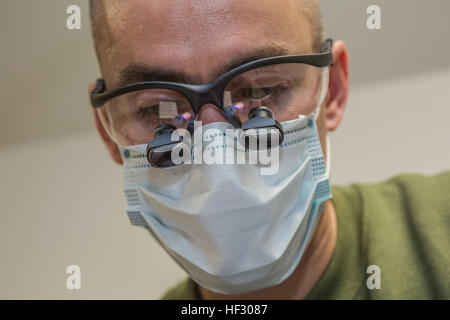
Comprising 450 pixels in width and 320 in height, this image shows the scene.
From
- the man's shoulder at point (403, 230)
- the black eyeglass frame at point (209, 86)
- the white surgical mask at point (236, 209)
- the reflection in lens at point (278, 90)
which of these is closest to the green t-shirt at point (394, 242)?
the man's shoulder at point (403, 230)

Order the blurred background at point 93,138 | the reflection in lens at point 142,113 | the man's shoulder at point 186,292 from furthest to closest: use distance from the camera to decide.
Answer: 1. the blurred background at point 93,138
2. the man's shoulder at point 186,292
3. the reflection in lens at point 142,113

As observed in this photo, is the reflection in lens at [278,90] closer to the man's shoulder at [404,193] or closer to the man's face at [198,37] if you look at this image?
the man's face at [198,37]

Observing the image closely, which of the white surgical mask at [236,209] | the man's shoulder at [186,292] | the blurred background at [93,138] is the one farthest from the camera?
the blurred background at [93,138]

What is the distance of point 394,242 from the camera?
1.10 meters

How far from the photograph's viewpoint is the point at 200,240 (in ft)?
2.91

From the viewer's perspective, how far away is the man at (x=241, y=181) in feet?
2.87

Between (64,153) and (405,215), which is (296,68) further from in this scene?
(64,153)

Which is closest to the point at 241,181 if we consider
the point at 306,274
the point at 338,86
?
the point at 306,274

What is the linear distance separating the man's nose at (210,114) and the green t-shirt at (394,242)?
0.50m

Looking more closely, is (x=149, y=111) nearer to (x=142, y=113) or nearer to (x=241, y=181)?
(x=142, y=113)

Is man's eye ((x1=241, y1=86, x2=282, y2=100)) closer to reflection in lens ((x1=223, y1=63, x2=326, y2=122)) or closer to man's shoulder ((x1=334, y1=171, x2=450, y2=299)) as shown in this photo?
reflection in lens ((x1=223, y1=63, x2=326, y2=122))

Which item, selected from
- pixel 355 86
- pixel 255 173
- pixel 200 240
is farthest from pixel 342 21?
pixel 200 240

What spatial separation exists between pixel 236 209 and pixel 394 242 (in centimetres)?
49

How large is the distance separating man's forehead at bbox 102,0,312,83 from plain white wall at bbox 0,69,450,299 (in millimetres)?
925
